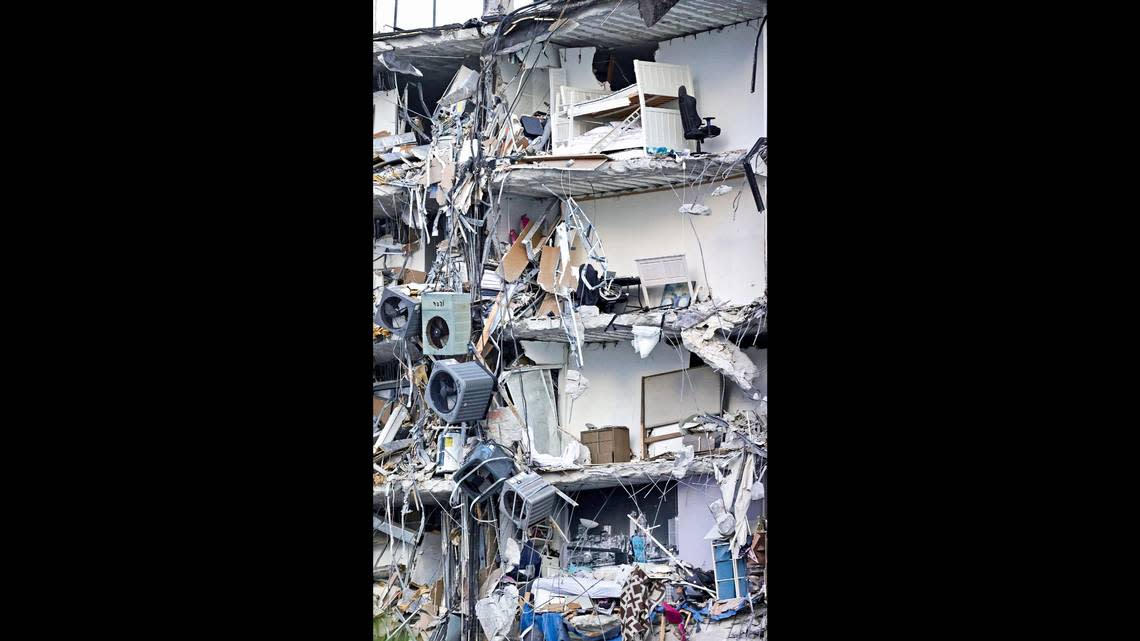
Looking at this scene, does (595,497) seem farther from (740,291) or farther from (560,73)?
(560,73)

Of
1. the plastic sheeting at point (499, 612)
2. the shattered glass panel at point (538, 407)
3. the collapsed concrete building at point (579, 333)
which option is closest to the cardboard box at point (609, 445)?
the collapsed concrete building at point (579, 333)

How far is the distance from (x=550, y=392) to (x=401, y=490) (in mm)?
2508

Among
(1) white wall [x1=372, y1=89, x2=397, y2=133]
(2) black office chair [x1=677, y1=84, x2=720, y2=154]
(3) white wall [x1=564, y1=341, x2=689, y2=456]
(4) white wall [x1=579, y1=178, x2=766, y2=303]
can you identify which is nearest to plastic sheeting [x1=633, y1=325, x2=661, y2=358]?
(3) white wall [x1=564, y1=341, x2=689, y2=456]

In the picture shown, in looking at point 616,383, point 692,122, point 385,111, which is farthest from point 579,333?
point 385,111

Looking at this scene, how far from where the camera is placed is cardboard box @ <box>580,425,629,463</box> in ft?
48.6

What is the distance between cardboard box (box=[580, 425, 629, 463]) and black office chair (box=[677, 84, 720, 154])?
4096 millimetres

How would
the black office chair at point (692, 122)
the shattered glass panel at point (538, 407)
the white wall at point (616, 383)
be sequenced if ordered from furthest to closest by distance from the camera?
1. the shattered glass panel at point (538, 407)
2. the white wall at point (616, 383)
3. the black office chair at point (692, 122)

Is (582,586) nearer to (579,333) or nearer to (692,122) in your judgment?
(579,333)

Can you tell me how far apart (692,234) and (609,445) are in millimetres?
3102

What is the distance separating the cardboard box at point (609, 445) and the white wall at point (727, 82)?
4.02 meters

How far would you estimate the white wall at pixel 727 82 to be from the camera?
14.0m

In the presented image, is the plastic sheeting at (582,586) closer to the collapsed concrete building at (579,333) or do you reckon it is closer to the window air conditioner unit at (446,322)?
the collapsed concrete building at (579,333)

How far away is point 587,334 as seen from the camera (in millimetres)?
14633
